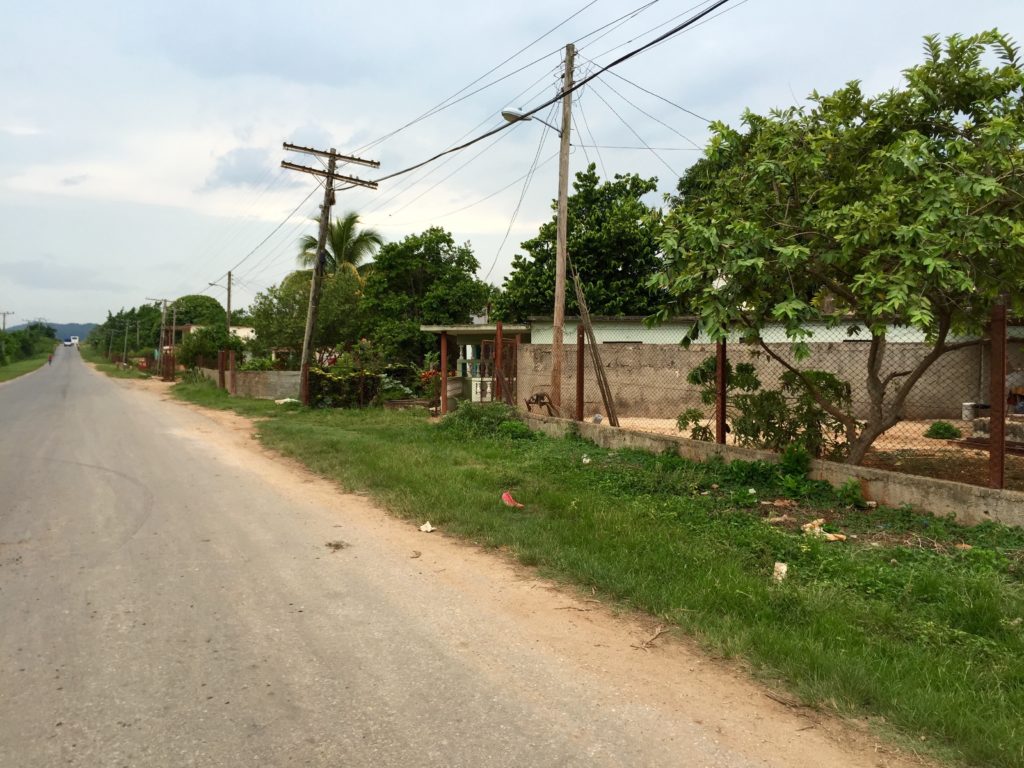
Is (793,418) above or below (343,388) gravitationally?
above

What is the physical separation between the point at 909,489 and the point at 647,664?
4.01 m

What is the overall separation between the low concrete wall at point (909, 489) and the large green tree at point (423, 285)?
20939 millimetres

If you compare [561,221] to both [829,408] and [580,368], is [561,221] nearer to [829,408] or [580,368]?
[580,368]

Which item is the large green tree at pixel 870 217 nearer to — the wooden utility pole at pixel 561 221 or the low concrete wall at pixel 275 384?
the wooden utility pole at pixel 561 221

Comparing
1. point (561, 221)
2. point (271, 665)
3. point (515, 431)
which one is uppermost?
point (561, 221)

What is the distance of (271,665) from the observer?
11.9ft

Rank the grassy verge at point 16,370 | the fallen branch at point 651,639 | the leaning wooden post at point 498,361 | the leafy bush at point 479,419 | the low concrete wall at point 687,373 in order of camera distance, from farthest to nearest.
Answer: the grassy verge at point 16,370 < the low concrete wall at point 687,373 < the leaning wooden post at point 498,361 < the leafy bush at point 479,419 < the fallen branch at point 651,639

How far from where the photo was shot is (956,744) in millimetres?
2906

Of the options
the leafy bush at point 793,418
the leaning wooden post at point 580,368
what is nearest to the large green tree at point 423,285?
the leaning wooden post at point 580,368

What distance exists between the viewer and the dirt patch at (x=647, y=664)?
297cm

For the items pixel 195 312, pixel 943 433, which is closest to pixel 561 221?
pixel 943 433

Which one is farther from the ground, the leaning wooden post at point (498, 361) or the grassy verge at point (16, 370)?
the leaning wooden post at point (498, 361)

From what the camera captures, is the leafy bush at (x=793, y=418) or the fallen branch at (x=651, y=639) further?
the leafy bush at (x=793, y=418)

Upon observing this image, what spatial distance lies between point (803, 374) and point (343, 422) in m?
11.2
